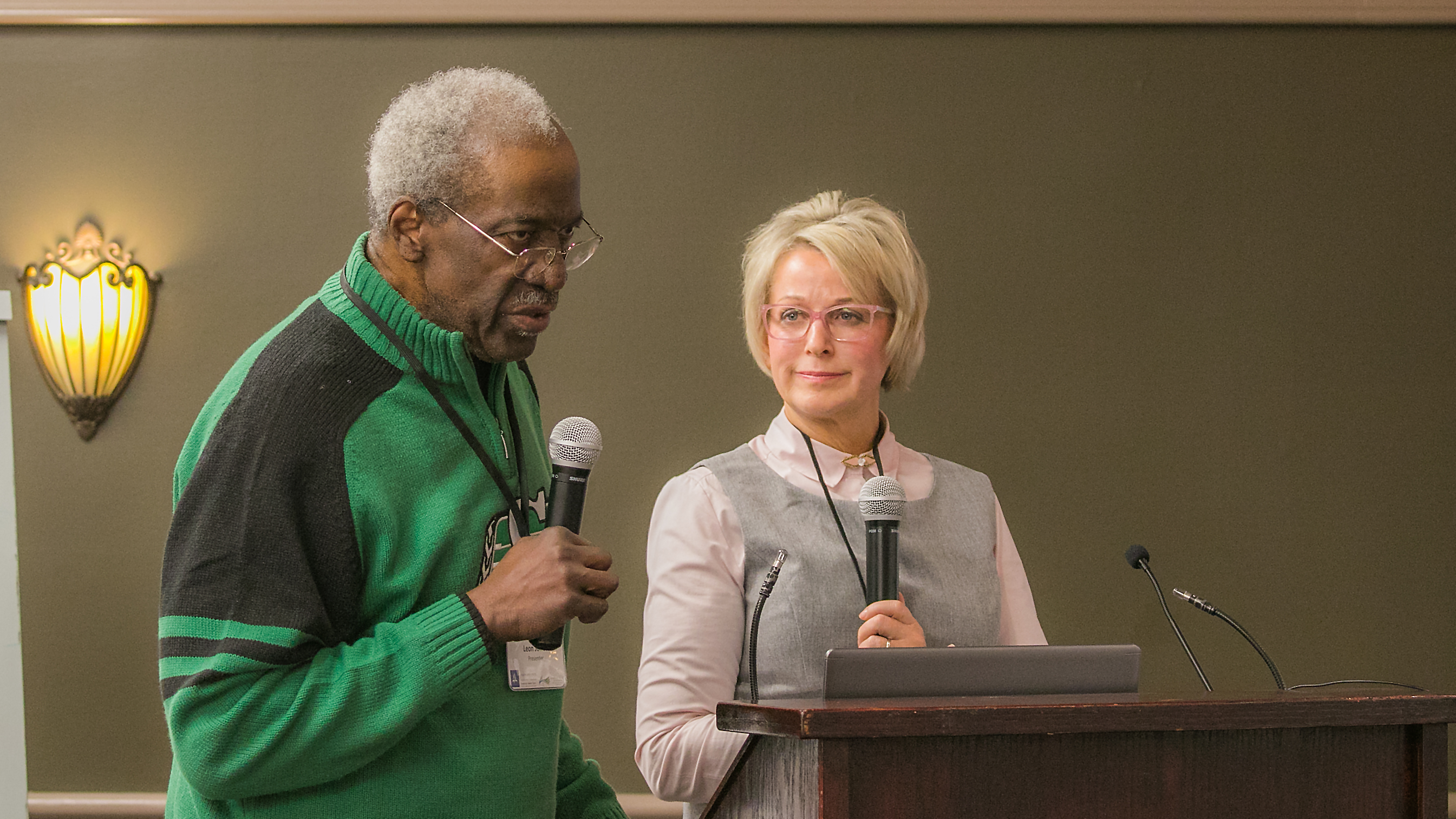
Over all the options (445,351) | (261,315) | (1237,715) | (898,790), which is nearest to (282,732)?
(445,351)

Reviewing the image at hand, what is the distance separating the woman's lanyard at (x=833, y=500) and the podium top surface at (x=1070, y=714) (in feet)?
1.92

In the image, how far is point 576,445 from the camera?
1244 mm

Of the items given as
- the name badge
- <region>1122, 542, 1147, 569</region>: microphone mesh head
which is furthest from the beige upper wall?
the name badge

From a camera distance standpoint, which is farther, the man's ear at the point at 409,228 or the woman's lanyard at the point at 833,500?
the woman's lanyard at the point at 833,500

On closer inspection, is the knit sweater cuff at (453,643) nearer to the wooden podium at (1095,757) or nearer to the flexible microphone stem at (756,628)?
the wooden podium at (1095,757)

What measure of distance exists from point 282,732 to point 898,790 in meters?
0.51

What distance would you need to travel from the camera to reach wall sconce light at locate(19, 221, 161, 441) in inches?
137

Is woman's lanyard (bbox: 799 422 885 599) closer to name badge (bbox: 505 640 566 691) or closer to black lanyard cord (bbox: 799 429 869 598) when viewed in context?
black lanyard cord (bbox: 799 429 869 598)

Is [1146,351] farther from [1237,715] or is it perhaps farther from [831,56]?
[1237,715]

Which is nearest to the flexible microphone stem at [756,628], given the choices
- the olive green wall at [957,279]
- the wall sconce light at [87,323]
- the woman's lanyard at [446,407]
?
the woman's lanyard at [446,407]

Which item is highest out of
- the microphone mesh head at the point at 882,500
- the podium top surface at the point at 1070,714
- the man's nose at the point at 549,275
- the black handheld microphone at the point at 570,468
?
the man's nose at the point at 549,275

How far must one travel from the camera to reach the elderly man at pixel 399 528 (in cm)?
97

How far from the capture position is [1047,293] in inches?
140

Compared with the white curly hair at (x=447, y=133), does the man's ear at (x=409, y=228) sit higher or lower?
lower
